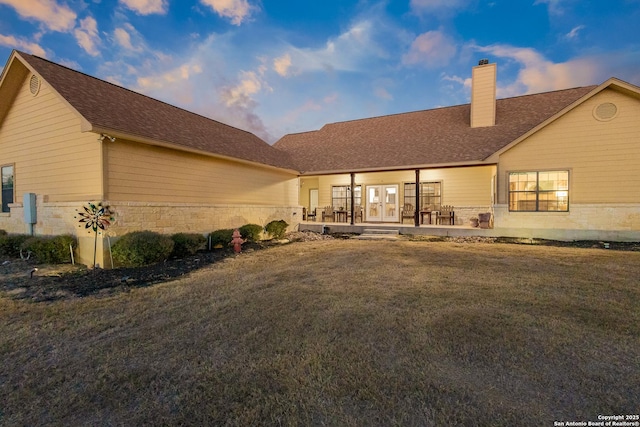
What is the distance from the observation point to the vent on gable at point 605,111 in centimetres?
1024

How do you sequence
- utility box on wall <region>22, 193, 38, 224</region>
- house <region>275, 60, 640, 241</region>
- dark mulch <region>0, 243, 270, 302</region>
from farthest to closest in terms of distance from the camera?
house <region>275, 60, 640, 241</region>
utility box on wall <region>22, 193, 38, 224</region>
dark mulch <region>0, 243, 270, 302</region>

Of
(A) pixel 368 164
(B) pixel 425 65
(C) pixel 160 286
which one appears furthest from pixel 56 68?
(B) pixel 425 65

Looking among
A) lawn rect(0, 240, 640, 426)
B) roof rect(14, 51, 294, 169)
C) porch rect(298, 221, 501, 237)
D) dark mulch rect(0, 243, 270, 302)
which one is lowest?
dark mulch rect(0, 243, 270, 302)

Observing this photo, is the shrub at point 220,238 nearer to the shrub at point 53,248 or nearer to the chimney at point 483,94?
the shrub at point 53,248

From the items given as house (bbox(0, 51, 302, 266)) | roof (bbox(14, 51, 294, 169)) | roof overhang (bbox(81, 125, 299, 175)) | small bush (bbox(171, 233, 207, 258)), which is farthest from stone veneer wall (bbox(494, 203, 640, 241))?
small bush (bbox(171, 233, 207, 258))

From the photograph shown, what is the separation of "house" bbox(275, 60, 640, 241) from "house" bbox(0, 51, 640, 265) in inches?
2.0

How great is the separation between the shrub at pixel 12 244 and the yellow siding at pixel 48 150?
5.06 ft


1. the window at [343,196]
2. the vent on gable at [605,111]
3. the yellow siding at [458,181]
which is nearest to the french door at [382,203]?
the yellow siding at [458,181]

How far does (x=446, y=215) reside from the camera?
15062 mm

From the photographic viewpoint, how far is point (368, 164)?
14672 mm

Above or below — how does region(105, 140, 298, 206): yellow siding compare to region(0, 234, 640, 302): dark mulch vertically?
above

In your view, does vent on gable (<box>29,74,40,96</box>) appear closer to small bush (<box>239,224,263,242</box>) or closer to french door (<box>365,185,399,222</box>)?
small bush (<box>239,224,263,242</box>)

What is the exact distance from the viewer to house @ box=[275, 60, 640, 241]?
10.4 meters

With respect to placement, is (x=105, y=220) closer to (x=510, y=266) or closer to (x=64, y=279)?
(x=64, y=279)
